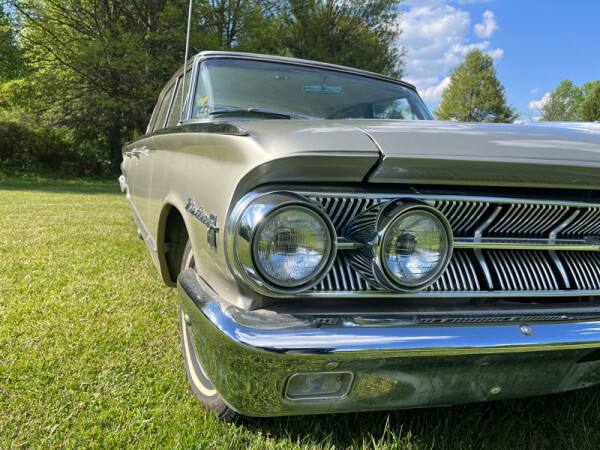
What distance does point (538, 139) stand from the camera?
1.44 m

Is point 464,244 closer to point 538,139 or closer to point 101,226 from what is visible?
point 538,139

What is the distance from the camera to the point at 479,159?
122 cm

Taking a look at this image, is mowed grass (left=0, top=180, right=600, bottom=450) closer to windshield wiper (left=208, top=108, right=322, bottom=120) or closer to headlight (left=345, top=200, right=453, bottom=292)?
headlight (left=345, top=200, right=453, bottom=292)

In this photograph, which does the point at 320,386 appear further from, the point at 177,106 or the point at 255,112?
the point at 177,106

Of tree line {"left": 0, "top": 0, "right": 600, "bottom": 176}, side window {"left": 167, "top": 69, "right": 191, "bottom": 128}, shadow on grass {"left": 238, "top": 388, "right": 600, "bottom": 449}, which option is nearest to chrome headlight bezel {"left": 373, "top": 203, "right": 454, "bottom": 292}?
shadow on grass {"left": 238, "top": 388, "right": 600, "bottom": 449}

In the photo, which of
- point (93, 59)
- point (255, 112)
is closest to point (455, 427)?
point (255, 112)

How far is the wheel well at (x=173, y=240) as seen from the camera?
7.02ft

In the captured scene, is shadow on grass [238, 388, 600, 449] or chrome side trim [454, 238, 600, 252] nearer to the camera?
chrome side trim [454, 238, 600, 252]

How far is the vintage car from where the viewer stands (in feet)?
3.71

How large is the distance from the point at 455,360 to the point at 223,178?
2.74ft

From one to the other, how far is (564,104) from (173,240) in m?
45.3

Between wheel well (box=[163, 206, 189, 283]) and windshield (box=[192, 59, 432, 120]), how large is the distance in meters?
0.53

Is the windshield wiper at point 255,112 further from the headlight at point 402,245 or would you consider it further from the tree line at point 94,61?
the tree line at point 94,61

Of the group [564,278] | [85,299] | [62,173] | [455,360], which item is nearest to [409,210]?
[455,360]
